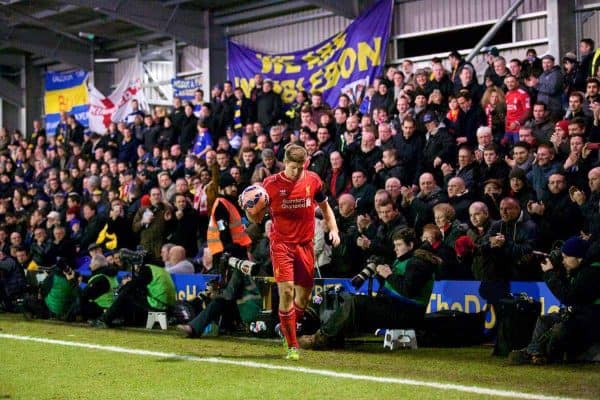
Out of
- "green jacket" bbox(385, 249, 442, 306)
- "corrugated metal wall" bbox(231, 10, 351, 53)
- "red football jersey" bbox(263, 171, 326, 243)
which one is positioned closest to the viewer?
"red football jersey" bbox(263, 171, 326, 243)

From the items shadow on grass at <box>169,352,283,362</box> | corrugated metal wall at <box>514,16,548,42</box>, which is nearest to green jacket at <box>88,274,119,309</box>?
shadow on grass at <box>169,352,283,362</box>

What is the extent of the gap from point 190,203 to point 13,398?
29.8ft

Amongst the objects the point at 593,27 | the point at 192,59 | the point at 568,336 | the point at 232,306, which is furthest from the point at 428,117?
the point at 192,59

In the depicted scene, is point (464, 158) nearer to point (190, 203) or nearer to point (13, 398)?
point (190, 203)

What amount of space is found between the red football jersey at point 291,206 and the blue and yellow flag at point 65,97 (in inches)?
808

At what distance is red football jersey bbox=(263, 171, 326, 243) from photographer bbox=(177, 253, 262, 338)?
1.82 m

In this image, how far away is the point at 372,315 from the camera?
10.7 metres

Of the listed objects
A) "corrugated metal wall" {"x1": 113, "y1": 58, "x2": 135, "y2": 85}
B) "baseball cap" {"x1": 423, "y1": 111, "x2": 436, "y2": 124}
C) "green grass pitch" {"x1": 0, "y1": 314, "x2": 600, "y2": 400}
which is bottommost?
"green grass pitch" {"x1": 0, "y1": 314, "x2": 600, "y2": 400}

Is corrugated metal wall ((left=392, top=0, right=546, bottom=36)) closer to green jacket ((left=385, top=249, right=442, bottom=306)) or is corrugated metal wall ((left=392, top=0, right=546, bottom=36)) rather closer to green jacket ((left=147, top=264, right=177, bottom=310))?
green jacket ((left=147, top=264, right=177, bottom=310))

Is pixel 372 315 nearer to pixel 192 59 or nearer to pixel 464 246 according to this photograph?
pixel 464 246

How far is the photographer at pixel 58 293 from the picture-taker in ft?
51.0

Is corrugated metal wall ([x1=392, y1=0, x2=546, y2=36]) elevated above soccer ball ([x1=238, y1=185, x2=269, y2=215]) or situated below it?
above

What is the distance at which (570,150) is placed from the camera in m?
13.1

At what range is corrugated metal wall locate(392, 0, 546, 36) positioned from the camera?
19.0m
